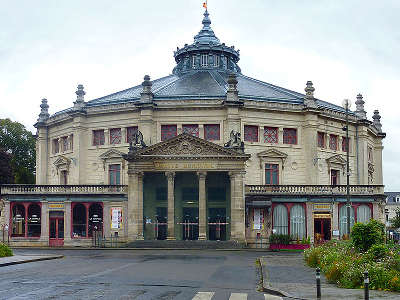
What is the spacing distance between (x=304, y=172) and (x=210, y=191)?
12162 millimetres

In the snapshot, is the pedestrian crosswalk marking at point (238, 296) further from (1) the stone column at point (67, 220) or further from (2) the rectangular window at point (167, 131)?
(2) the rectangular window at point (167, 131)

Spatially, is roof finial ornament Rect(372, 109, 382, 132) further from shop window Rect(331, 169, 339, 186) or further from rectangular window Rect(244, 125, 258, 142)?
rectangular window Rect(244, 125, 258, 142)

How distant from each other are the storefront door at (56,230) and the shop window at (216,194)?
15493 mm

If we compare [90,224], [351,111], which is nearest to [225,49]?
[351,111]

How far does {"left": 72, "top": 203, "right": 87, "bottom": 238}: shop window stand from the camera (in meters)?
64.8

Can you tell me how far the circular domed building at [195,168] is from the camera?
204ft

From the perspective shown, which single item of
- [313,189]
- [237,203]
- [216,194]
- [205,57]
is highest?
[205,57]

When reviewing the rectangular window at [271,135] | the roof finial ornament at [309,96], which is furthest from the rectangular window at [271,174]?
the roof finial ornament at [309,96]

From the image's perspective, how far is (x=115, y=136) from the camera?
72625 mm

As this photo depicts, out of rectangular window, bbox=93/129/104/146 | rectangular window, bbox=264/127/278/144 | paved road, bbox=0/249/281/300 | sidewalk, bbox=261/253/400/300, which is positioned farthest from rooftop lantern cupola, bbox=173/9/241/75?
sidewalk, bbox=261/253/400/300

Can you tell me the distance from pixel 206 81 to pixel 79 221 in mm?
24205

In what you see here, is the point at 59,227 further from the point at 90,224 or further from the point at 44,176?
the point at 44,176

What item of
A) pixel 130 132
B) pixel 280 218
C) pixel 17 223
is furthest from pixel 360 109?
pixel 17 223

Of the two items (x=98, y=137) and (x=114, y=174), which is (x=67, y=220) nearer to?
(x=114, y=174)
